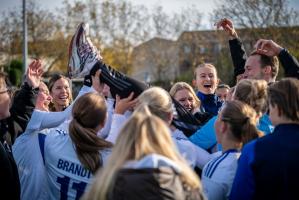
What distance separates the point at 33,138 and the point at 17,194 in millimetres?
650

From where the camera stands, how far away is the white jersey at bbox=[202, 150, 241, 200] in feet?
11.7

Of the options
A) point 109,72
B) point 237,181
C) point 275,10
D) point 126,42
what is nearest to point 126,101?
point 109,72

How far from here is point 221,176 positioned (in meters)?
3.60

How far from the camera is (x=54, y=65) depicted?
124 feet


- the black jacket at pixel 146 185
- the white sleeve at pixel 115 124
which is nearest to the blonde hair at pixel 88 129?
the white sleeve at pixel 115 124

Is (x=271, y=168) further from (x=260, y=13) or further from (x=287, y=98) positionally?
(x=260, y=13)

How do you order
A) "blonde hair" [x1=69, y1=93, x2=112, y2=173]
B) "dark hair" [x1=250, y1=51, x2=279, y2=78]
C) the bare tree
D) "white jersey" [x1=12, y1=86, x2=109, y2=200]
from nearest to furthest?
1. "blonde hair" [x1=69, y1=93, x2=112, y2=173]
2. "white jersey" [x1=12, y1=86, x2=109, y2=200]
3. "dark hair" [x1=250, y1=51, x2=279, y2=78]
4. the bare tree

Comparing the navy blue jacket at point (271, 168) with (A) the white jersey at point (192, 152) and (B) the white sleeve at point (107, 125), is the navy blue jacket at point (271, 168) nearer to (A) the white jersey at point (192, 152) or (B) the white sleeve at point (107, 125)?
(A) the white jersey at point (192, 152)

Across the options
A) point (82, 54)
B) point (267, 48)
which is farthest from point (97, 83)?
point (267, 48)

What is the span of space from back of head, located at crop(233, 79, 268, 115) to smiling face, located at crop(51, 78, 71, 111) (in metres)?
2.75

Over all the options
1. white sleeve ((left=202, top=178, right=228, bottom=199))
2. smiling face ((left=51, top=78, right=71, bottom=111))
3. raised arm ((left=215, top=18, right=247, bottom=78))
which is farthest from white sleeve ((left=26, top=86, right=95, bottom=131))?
raised arm ((left=215, top=18, right=247, bottom=78))

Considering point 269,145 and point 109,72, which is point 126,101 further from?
point 269,145

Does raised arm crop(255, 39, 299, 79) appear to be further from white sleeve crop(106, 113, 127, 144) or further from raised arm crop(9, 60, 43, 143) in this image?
raised arm crop(9, 60, 43, 143)

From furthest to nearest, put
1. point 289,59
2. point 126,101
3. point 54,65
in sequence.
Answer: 1. point 54,65
2. point 289,59
3. point 126,101
